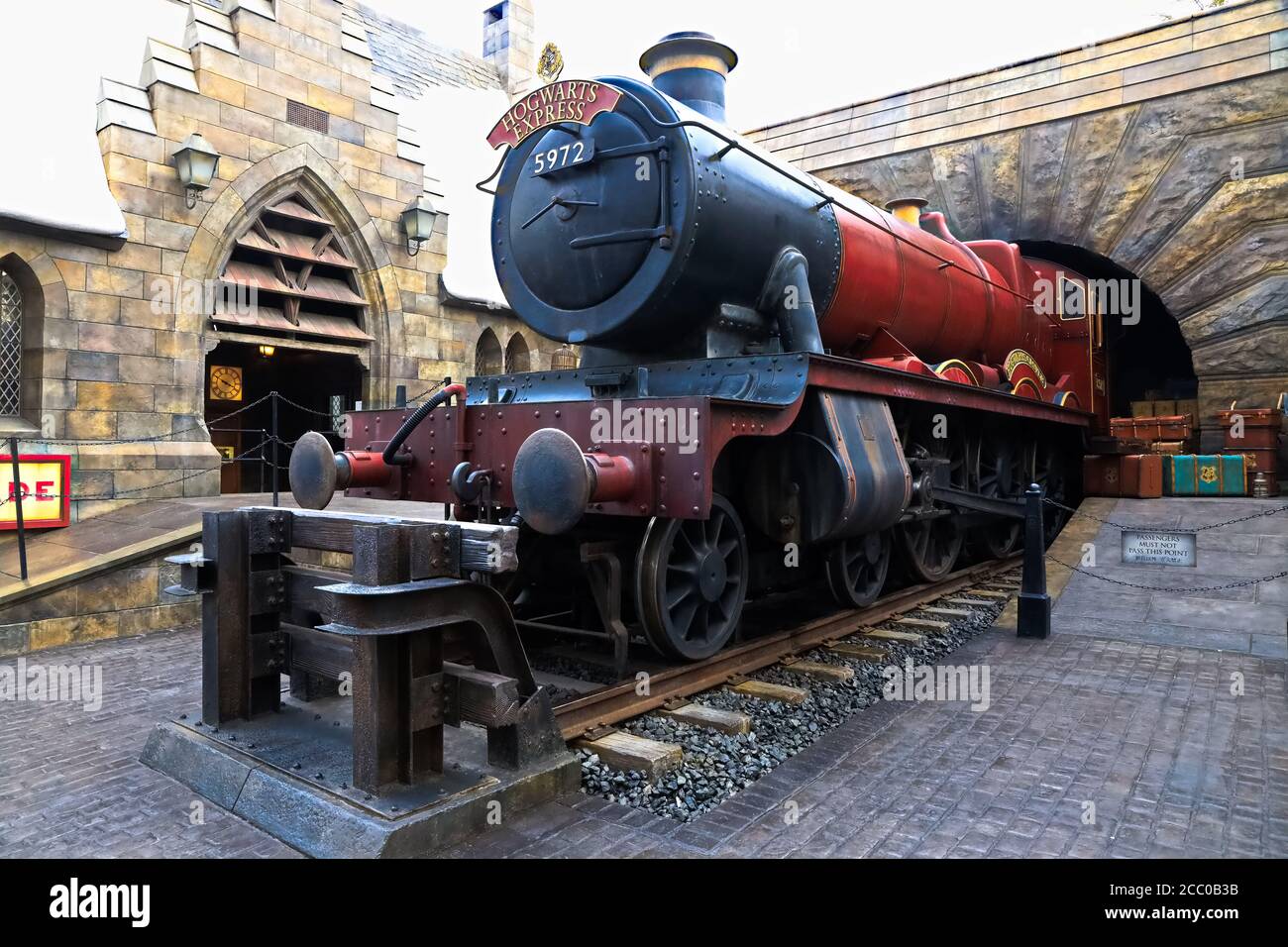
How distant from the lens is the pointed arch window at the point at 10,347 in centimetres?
759

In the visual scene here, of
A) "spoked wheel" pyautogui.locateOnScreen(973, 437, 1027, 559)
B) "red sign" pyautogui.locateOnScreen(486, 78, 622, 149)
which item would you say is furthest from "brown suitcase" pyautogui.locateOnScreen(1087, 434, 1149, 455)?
"red sign" pyautogui.locateOnScreen(486, 78, 622, 149)

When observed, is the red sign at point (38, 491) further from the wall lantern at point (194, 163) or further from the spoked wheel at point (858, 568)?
the spoked wheel at point (858, 568)

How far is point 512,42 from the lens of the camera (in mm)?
15891

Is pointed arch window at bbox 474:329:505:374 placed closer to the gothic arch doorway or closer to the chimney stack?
the gothic arch doorway

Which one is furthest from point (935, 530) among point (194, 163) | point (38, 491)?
point (194, 163)

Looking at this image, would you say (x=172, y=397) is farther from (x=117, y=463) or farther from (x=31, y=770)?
(x=31, y=770)

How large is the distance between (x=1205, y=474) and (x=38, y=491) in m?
11.8

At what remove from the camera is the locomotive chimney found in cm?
492

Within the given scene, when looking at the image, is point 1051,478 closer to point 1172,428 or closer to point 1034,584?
point 1172,428

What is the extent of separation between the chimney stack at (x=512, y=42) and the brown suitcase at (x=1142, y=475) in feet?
40.1

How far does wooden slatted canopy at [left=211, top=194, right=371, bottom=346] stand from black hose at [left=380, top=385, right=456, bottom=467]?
5583 mm

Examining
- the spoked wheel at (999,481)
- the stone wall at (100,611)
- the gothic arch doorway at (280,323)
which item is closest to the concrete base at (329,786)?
the stone wall at (100,611)

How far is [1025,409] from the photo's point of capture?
7.26 metres

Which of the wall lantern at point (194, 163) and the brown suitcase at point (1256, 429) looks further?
the brown suitcase at point (1256, 429)
